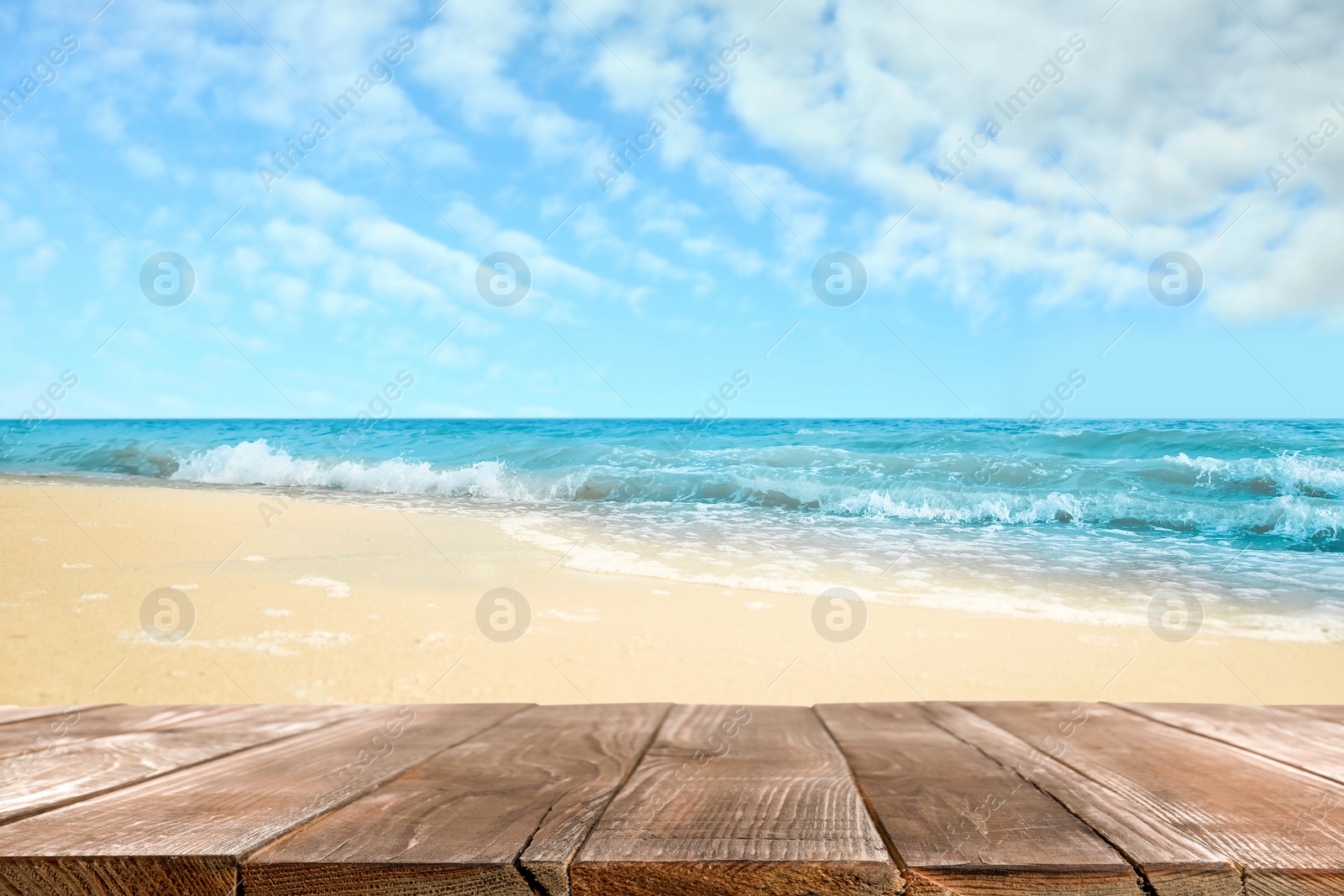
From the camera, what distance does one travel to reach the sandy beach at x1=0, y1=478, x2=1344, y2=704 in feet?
11.5

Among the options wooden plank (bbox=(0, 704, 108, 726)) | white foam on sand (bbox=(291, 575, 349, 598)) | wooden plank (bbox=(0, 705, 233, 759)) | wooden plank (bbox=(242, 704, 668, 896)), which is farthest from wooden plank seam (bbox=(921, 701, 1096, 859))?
white foam on sand (bbox=(291, 575, 349, 598))

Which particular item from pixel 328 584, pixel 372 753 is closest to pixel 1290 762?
pixel 372 753

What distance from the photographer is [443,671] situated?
368 centimetres

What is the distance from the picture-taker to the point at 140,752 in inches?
45.9

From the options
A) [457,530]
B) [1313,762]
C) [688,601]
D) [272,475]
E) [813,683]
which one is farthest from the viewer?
[272,475]

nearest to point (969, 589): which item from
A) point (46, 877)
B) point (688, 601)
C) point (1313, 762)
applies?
point (688, 601)

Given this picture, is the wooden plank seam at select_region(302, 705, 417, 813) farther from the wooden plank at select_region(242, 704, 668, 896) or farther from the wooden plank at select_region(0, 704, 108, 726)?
the wooden plank at select_region(0, 704, 108, 726)

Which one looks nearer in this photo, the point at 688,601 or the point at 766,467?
the point at 688,601

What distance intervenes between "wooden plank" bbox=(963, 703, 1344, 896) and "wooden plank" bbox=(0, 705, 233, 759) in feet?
5.29

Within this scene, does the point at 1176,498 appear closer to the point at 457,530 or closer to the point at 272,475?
the point at 457,530

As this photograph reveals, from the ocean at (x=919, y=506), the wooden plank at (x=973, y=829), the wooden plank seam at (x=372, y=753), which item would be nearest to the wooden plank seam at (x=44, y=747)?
the wooden plank seam at (x=372, y=753)

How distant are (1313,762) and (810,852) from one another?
96 cm

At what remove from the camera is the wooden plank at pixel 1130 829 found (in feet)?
2.53

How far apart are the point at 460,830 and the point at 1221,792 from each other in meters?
1.03
